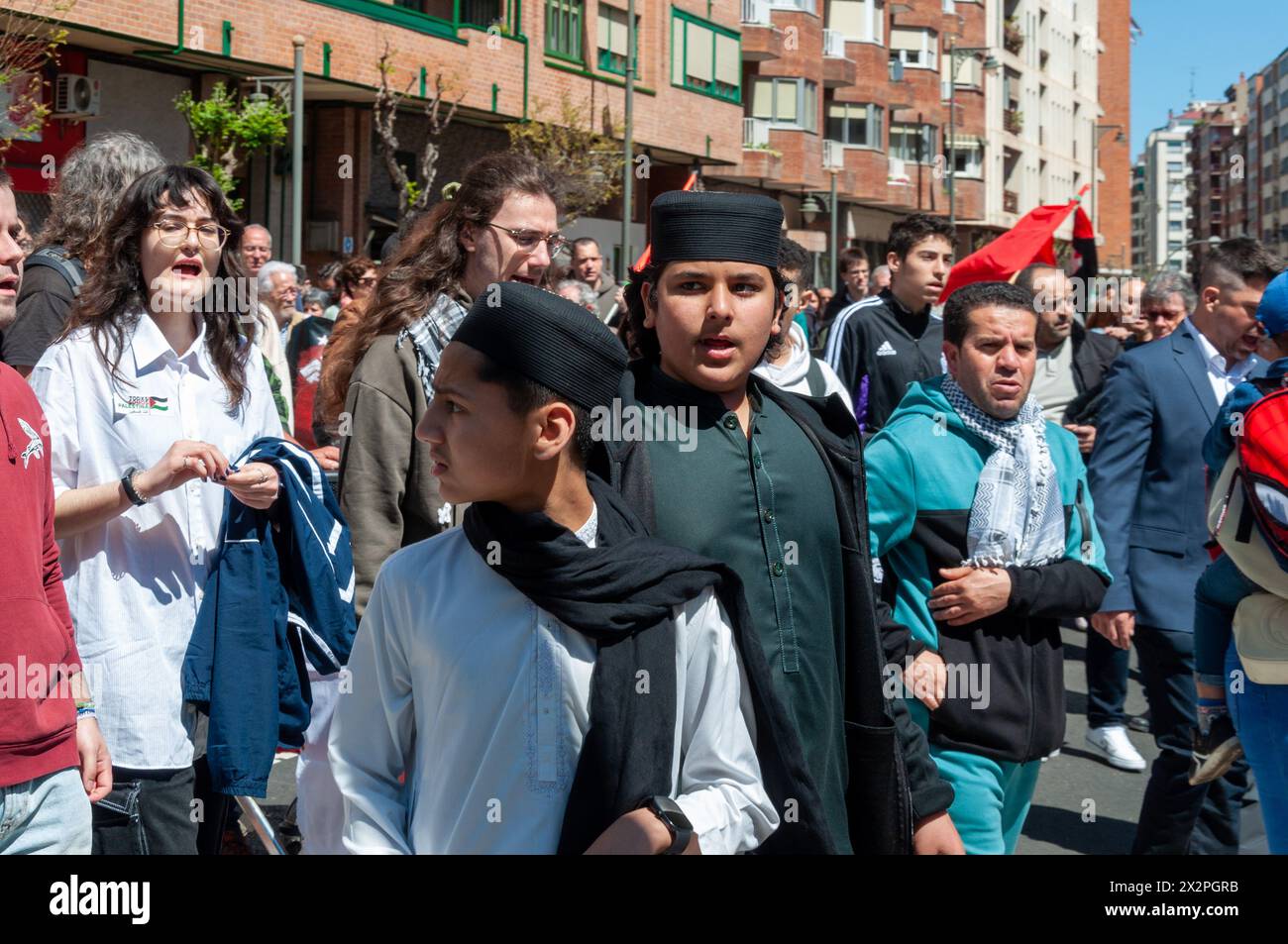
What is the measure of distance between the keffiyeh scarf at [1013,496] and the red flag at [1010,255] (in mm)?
3402

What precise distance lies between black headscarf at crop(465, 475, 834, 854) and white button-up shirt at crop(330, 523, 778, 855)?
0.12ft

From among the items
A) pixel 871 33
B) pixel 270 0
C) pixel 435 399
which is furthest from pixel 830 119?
pixel 435 399

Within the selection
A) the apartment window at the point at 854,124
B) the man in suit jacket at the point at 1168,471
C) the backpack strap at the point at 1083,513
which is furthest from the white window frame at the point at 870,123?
the backpack strap at the point at 1083,513

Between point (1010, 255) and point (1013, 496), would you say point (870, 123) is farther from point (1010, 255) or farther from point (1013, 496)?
point (1013, 496)

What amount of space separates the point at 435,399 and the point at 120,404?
162 cm

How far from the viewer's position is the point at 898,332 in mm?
8594

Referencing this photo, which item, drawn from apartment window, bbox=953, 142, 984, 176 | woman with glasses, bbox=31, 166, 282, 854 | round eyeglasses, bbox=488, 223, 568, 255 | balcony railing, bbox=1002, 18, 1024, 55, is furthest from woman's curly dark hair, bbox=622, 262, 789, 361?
balcony railing, bbox=1002, 18, 1024, 55

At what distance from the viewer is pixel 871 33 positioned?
5731cm

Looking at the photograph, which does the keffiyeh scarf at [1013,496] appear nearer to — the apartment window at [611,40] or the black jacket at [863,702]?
the black jacket at [863,702]

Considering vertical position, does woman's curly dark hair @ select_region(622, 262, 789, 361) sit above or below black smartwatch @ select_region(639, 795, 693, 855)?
above

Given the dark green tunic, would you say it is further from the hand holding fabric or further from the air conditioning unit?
the air conditioning unit

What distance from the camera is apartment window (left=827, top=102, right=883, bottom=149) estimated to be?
183ft

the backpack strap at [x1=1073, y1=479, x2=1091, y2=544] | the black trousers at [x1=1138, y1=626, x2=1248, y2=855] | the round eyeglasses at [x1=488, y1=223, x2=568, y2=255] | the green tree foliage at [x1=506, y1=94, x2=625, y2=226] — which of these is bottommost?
the black trousers at [x1=1138, y1=626, x2=1248, y2=855]
